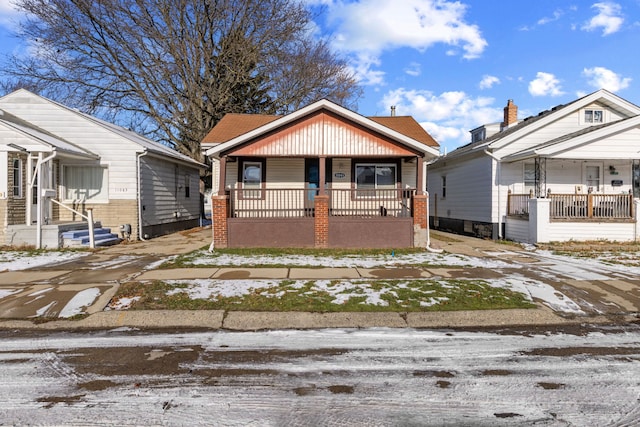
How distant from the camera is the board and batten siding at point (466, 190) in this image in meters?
16.8

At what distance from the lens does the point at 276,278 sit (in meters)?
8.12

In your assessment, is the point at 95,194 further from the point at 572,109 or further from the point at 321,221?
the point at 572,109

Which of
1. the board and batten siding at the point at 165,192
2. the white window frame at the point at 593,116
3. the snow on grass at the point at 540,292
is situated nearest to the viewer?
the snow on grass at the point at 540,292

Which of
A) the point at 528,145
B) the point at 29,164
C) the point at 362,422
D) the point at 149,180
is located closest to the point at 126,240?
the point at 149,180

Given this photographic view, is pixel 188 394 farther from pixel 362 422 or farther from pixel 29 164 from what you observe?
pixel 29 164

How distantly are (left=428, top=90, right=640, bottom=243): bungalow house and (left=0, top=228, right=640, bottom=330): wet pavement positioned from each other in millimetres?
3594

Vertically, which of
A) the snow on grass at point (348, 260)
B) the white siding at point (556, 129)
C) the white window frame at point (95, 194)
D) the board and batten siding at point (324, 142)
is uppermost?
the white siding at point (556, 129)

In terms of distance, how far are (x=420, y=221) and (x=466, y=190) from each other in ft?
23.2

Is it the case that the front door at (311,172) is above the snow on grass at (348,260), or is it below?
above

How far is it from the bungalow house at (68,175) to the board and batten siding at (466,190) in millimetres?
13249

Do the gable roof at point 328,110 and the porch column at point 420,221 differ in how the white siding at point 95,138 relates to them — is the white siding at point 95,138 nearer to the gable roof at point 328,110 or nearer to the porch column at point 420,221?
the gable roof at point 328,110

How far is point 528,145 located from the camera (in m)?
→ 16.7

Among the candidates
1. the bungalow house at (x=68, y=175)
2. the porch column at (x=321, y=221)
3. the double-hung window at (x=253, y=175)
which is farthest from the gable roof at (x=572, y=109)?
the bungalow house at (x=68, y=175)

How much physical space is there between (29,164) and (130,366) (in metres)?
11.2
